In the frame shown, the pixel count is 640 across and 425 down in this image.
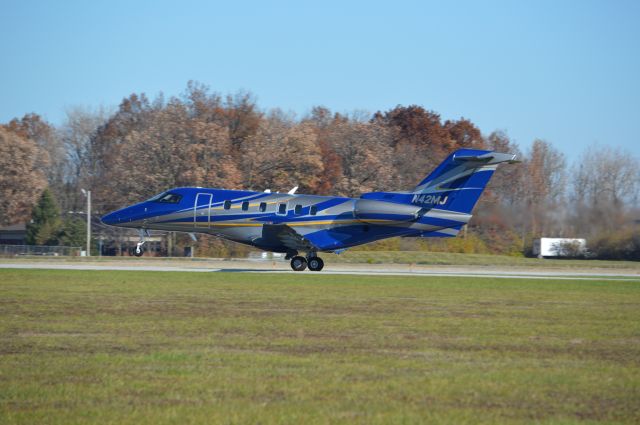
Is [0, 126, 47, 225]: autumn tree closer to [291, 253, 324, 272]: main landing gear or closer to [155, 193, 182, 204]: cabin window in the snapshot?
[155, 193, 182, 204]: cabin window

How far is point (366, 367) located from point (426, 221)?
23.5 metres

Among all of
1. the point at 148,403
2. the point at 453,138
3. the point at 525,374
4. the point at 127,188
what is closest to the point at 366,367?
the point at 525,374

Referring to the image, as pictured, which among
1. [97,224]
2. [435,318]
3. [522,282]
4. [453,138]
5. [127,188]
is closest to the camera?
[435,318]

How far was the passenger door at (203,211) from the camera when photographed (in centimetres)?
3756

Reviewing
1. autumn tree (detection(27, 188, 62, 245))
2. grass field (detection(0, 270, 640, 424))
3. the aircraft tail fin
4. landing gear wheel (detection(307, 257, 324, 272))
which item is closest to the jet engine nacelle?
the aircraft tail fin

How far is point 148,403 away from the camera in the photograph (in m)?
10.2

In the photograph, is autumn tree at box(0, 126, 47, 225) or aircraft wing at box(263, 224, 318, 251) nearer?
aircraft wing at box(263, 224, 318, 251)

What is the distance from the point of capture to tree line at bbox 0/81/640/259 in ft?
155

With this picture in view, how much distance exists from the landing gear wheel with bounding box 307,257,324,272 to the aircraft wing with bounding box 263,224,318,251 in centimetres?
95

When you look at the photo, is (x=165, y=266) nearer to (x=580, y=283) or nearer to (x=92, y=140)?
(x=580, y=283)

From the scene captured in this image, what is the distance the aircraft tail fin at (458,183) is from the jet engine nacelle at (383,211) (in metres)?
0.55

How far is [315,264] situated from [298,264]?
0.76 meters

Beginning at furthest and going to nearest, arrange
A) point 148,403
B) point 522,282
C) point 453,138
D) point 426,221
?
point 453,138, point 426,221, point 522,282, point 148,403

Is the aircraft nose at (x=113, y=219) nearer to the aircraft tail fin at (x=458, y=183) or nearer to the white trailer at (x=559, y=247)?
the aircraft tail fin at (x=458, y=183)
